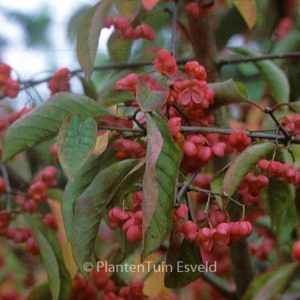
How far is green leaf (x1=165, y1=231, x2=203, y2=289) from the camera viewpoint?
81 centimetres

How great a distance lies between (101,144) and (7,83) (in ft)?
1.06

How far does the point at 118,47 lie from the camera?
1.20m

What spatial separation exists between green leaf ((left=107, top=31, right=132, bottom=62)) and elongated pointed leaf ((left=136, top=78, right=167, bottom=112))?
376 millimetres

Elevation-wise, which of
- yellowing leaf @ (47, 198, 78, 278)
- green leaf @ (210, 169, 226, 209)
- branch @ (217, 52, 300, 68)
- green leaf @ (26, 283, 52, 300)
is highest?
branch @ (217, 52, 300, 68)

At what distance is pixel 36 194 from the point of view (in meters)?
1.03

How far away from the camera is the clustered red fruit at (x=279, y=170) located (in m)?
0.80

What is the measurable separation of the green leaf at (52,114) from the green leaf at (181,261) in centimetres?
18

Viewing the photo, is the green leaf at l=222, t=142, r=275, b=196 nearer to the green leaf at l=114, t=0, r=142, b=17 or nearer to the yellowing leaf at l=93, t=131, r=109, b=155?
the yellowing leaf at l=93, t=131, r=109, b=155

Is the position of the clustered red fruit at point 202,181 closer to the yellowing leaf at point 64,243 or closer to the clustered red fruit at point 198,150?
the clustered red fruit at point 198,150

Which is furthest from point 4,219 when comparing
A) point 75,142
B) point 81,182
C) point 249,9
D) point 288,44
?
point 288,44

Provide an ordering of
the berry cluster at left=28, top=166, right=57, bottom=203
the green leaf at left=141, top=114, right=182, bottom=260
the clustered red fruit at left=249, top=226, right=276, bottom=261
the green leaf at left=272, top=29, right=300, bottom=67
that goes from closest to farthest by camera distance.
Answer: the green leaf at left=141, top=114, right=182, bottom=260 < the berry cluster at left=28, top=166, right=57, bottom=203 < the clustered red fruit at left=249, top=226, right=276, bottom=261 < the green leaf at left=272, top=29, right=300, bottom=67

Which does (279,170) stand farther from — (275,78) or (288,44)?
(288,44)

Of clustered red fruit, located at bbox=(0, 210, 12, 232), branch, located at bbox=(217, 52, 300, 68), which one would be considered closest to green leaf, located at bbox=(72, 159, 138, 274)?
clustered red fruit, located at bbox=(0, 210, 12, 232)

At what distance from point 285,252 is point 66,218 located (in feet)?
1.80
